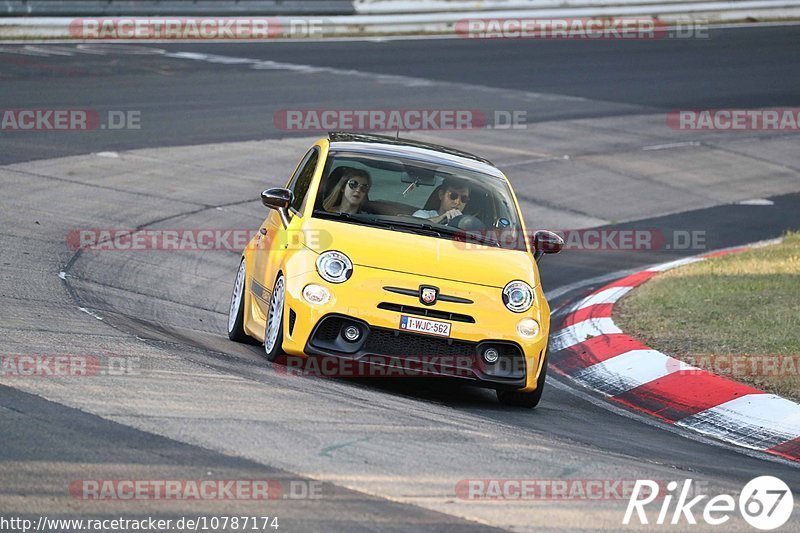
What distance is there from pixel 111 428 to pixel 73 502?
0.87 meters

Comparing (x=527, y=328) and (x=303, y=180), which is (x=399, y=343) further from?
(x=303, y=180)

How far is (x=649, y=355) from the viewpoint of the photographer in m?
10.0

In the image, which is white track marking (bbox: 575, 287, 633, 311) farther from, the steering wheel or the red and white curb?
the steering wheel

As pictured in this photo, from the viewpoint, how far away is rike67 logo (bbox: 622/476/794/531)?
18.8 ft

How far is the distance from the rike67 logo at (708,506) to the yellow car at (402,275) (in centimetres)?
202

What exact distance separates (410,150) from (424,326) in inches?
87.0

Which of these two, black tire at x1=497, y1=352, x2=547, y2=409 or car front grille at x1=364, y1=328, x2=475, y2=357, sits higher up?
car front grille at x1=364, y1=328, x2=475, y2=357

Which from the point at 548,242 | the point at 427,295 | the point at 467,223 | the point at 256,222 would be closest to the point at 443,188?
the point at 467,223

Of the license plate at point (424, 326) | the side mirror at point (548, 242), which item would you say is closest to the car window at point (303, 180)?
the license plate at point (424, 326)

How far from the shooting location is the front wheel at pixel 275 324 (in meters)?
8.29

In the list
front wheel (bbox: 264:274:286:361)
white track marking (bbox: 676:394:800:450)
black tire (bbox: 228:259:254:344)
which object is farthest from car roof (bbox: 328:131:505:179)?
white track marking (bbox: 676:394:800:450)

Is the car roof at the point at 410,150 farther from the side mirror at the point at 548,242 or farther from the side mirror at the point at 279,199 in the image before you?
the side mirror at the point at 548,242

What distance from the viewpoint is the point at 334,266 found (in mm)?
8125

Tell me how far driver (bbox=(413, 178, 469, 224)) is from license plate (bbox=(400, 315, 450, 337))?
123 centimetres
